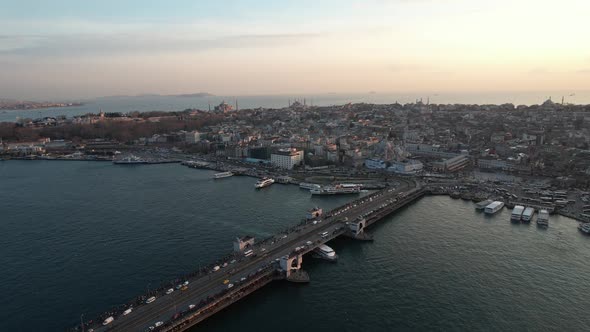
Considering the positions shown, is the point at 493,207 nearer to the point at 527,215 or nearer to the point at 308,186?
the point at 527,215

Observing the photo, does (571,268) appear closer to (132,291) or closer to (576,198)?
(576,198)

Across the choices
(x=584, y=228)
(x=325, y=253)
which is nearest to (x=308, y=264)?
(x=325, y=253)

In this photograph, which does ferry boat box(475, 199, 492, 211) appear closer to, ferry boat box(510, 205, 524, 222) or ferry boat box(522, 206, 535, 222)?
ferry boat box(510, 205, 524, 222)

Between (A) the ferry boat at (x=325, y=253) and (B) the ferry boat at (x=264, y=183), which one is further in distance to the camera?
(B) the ferry boat at (x=264, y=183)

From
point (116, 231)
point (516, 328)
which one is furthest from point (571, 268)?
point (116, 231)

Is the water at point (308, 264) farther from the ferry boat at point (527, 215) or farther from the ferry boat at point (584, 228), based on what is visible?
the ferry boat at point (527, 215)

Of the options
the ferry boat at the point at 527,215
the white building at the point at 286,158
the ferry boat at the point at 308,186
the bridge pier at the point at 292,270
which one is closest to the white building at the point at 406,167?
the ferry boat at the point at 308,186

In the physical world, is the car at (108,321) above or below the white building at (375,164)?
below

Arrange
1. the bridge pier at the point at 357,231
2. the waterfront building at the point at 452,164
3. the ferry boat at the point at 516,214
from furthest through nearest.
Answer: the waterfront building at the point at 452,164
the ferry boat at the point at 516,214
the bridge pier at the point at 357,231
